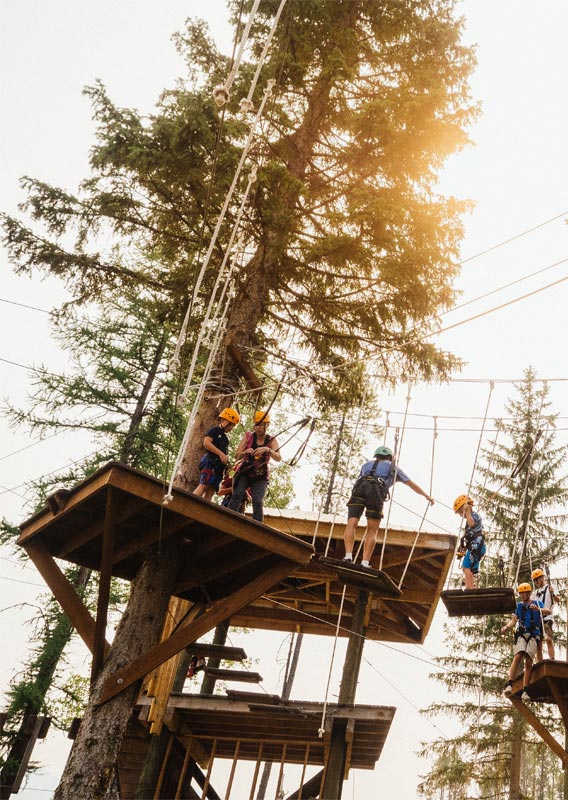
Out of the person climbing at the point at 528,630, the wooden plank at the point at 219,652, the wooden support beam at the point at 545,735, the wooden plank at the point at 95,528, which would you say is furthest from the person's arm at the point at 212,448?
the wooden support beam at the point at 545,735

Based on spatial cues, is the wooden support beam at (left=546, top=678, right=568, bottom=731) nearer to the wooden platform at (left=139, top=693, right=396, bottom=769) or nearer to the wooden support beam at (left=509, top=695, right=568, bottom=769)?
the wooden support beam at (left=509, top=695, right=568, bottom=769)

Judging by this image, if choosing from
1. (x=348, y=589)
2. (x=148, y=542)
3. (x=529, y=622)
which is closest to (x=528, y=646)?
(x=529, y=622)

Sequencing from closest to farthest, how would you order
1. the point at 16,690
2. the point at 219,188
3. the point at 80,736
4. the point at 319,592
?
the point at 80,736
the point at 219,188
the point at 319,592
the point at 16,690

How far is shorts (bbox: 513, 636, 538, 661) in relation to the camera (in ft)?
31.9

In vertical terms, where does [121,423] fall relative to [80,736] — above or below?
above

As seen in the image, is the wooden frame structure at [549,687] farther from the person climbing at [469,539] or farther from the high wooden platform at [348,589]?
the person climbing at [469,539]

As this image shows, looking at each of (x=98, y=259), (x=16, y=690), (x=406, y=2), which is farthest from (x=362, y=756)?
(x=406, y=2)

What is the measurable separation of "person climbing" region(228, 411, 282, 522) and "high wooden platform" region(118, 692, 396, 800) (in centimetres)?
265

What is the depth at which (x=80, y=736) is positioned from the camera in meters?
5.38

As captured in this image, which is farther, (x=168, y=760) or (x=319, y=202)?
(x=319, y=202)

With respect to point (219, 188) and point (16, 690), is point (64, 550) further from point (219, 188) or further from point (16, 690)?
point (16, 690)

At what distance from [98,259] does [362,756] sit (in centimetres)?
860

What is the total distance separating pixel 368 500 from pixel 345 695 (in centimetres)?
329

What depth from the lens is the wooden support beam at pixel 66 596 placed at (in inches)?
226
